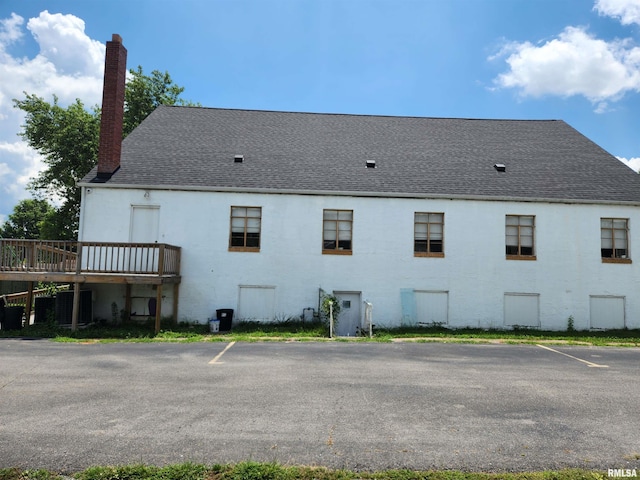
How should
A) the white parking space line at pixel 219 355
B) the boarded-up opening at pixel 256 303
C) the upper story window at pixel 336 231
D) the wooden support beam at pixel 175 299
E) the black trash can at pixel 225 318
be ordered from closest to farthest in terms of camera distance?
the white parking space line at pixel 219 355, the black trash can at pixel 225 318, the wooden support beam at pixel 175 299, the boarded-up opening at pixel 256 303, the upper story window at pixel 336 231

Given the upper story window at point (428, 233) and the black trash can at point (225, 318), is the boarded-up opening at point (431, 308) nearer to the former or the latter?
the upper story window at point (428, 233)

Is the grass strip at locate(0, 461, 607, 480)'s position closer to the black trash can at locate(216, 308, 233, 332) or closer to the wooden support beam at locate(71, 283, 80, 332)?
the wooden support beam at locate(71, 283, 80, 332)

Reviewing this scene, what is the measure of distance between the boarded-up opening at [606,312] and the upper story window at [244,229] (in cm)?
1380

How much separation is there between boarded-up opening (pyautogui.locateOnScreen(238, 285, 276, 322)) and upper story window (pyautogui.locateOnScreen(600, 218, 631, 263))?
1366cm

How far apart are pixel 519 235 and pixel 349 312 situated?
25.2 ft

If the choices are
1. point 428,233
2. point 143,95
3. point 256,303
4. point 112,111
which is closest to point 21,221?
point 143,95

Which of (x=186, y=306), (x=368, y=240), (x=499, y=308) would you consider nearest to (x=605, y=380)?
(x=499, y=308)

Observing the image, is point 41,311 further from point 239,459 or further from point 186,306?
point 239,459

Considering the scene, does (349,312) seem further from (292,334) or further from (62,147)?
(62,147)

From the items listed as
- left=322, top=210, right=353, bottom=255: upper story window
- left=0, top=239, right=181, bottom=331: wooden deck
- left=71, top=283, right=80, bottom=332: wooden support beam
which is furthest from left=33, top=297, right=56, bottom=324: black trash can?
left=322, top=210, right=353, bottom=255: upper story window

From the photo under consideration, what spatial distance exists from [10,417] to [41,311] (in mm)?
10842

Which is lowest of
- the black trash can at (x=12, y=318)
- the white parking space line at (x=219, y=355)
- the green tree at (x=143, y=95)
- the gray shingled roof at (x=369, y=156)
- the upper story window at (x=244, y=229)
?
the white parking space line at (x=219, y=355)

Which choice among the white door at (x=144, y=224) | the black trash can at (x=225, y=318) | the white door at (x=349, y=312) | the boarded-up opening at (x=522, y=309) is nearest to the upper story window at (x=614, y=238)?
the boarded-up opening at (x=522, y=309)

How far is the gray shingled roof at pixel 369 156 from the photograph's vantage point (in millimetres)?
17250
